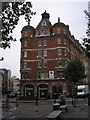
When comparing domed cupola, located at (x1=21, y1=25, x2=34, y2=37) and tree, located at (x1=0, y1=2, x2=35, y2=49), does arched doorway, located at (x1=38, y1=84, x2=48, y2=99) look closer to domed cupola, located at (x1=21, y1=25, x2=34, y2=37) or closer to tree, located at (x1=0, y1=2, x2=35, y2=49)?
domed cupola, located at (x1=21, y1=25, x2=34, y2=37)

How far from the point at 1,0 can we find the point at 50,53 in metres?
42.3

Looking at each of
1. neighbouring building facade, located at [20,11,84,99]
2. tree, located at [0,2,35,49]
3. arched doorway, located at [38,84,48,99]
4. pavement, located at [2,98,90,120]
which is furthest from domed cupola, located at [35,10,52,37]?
tree, located at [0,2,35,49]

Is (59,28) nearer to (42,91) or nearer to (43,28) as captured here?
(43,28)

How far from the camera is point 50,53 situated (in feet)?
173

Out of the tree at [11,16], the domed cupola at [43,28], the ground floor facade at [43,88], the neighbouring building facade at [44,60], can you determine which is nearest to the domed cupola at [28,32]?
the neighbouring building facade at [44,60]

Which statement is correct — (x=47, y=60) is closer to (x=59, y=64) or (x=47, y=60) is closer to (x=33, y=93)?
(x=59, y=64)

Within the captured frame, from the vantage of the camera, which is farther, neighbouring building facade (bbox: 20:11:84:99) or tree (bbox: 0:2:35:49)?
neighbouring building facade (bbox: 20:11:84:99)

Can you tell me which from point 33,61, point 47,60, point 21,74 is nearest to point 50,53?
point 47,60

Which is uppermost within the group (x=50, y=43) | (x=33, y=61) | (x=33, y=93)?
(x=50, y=43)

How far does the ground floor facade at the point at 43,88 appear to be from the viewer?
4936cm

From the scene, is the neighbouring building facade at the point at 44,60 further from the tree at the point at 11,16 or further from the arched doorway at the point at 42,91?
the tree at the point at 11,16

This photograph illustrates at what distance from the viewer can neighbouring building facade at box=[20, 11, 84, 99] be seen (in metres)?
50.4

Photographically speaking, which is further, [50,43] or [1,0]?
[50,43]

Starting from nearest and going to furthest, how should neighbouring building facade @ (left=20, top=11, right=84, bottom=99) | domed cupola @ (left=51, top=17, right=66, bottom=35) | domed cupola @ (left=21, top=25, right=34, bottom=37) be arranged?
neighbouring building facade @ (left=20, top=11, right=84, bottom=99) → domed cupola @ (left=51, top=17, right=66, bottom=35) → domed cupola @ (left=21, top=25, right=34, bottom=37)
